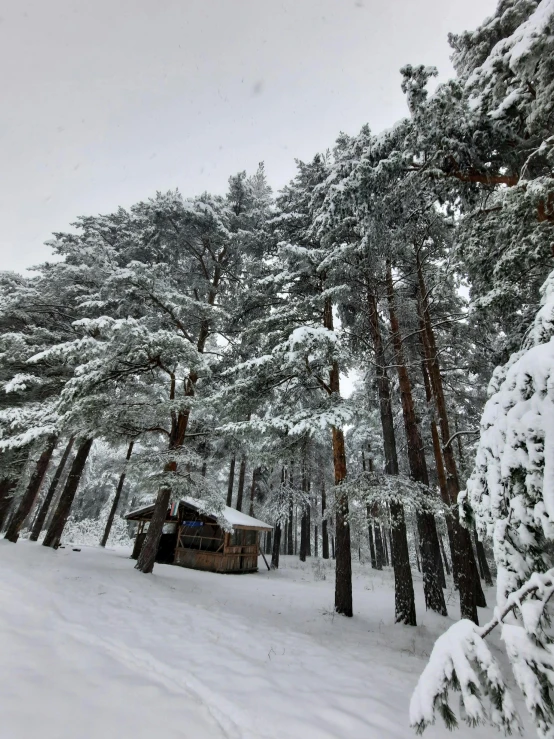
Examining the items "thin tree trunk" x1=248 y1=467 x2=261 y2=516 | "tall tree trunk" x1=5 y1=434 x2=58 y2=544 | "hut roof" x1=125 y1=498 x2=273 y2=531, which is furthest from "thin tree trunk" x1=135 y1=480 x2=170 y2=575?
"thin tree trunk" x1=248 y1=467 x2=261 y2=516

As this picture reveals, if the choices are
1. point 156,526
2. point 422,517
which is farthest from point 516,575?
point 156,526

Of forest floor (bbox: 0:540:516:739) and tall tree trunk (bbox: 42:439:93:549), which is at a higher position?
tall tree trunk (bbox: 42:439:93:549)

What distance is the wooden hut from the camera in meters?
19.1

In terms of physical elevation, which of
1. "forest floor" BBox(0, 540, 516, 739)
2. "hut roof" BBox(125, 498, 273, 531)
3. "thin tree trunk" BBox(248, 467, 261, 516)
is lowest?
"forest floor" BBox(0, 540, 516, 739)

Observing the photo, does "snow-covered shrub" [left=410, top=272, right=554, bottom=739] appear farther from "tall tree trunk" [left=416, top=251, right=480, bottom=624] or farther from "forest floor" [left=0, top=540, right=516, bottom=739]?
"tall tree trunk" [left=416, top=251, right=480, bottom=624]

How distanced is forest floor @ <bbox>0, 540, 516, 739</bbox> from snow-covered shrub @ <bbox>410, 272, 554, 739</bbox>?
9.12 ft

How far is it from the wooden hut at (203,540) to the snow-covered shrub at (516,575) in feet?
60.1

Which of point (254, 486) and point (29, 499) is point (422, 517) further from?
point (254, 486)

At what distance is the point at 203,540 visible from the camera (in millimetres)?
21094

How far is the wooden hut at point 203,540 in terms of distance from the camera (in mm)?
19062

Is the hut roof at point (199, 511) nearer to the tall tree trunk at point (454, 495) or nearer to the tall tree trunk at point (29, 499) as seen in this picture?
the tall tree trunk at point (29, 499)

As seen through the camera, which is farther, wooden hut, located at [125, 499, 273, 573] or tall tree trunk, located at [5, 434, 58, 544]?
wooden hut, located at [125, 499, 273, 573]

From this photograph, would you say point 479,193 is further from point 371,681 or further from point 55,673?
point 55,673

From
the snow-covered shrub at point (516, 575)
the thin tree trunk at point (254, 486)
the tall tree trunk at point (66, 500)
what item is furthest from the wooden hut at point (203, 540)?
the snow-covered shrub at point (516, 575)
